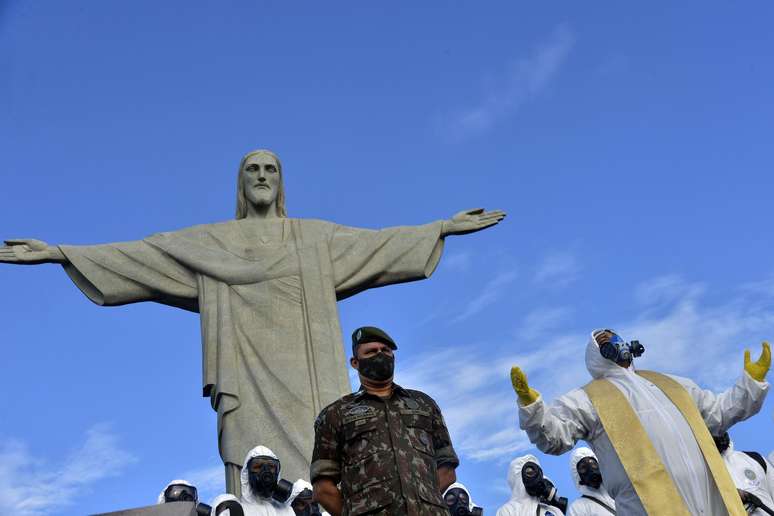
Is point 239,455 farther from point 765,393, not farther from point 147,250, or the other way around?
point 765,393

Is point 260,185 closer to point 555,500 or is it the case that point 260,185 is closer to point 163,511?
point 555,500

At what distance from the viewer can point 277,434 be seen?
493 inches

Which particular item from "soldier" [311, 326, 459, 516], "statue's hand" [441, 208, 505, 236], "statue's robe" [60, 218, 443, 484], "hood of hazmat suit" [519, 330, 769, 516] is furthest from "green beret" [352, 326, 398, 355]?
"statue's hand" [441, 208, 505, 236]

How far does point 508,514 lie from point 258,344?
10.3 feet

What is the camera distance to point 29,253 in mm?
13430

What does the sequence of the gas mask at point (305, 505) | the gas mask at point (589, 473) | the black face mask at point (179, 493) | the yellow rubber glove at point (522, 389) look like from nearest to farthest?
the yellow rubber glove at point (522, 389)
the gas mask at point (305, 505)
the black face mask at point (179, 493)
the gas mask at point (589, 473)

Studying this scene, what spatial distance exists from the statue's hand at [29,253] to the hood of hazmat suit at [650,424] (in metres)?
6.43

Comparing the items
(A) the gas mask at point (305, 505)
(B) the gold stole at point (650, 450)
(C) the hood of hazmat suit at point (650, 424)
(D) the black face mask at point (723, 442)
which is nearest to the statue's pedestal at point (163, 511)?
(C) the hood of hazmat suit at point (650, 424)

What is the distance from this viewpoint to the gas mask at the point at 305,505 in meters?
10.5

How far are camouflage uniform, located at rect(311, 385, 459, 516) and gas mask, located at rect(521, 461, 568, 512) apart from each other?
6.09 meters

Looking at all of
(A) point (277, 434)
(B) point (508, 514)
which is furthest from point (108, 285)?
(B) point (508, 514)

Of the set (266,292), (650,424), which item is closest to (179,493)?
(266,292)

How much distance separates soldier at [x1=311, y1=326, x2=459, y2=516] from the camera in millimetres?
6109

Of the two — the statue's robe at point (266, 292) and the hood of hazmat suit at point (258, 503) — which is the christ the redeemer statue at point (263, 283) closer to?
the statue's robe at point (266, 292)
